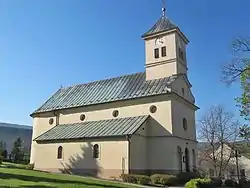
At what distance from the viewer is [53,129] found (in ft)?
128

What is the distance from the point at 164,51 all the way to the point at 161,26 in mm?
3799

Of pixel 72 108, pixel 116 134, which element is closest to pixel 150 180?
pixel 116 134

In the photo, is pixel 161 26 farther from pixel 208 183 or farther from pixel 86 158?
pixel 208 183

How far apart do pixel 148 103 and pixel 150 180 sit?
8614 millimetres

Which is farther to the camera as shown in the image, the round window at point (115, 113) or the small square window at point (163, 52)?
the small square window at point (163, 52)

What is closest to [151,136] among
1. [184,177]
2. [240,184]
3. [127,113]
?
[127,113]

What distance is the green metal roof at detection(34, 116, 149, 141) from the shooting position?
1223 inches

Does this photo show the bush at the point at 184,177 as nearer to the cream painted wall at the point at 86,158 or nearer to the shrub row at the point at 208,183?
the shrub row at the point at 208,183

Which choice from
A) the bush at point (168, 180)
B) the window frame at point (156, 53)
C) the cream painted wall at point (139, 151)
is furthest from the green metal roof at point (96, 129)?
the window frame at point (156, 53)

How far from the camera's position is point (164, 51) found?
119ft

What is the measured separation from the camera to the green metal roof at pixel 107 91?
112 feet

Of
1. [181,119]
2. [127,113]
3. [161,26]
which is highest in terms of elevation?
[161,26]

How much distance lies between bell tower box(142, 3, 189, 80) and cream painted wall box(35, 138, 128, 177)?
10.3 meters

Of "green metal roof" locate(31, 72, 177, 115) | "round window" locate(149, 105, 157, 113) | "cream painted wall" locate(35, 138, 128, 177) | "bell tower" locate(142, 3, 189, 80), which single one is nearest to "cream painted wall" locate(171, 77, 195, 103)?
"green metal roof" locate(31, 72, 177, 115)
